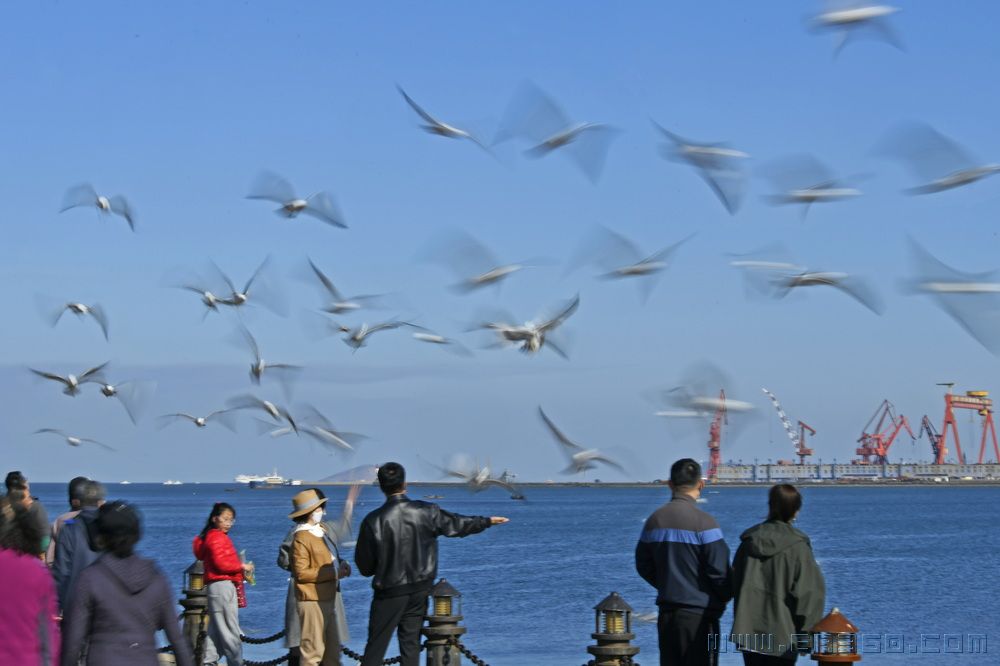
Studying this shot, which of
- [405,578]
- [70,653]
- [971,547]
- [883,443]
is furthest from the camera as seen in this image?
[883,443]

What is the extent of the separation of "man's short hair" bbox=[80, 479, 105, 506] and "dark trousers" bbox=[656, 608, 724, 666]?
359 centimetres

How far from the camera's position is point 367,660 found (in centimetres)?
820

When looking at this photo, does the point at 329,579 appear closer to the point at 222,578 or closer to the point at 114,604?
the point at 222,578

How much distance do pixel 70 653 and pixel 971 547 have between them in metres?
61.5

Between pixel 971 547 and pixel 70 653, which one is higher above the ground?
pixel 971 547

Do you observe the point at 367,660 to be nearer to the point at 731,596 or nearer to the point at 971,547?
the point at 731,596

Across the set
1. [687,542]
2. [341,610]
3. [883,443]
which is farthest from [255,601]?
[883,443]

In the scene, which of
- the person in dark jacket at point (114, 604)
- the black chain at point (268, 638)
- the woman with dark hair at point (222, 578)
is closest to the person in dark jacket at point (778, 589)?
the person in dark jacket at point (114, 604)

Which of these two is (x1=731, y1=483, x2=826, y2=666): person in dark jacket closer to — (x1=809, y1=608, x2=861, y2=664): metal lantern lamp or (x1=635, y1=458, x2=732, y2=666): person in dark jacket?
(x1=809, y1=608, x2=861, y2=664): metal lantern lamp

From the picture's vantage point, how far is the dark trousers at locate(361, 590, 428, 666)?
26.7 feet

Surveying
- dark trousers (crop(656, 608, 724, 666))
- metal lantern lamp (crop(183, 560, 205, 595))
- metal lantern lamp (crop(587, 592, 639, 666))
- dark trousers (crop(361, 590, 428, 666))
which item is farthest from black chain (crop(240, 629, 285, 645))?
dark trousers (crop(656, 608, 724, 666))

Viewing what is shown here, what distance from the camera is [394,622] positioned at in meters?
8.17

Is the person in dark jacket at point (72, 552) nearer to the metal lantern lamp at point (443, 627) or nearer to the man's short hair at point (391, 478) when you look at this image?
the man's short hair at point (391, 478)

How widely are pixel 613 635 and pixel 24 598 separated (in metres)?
4.20
